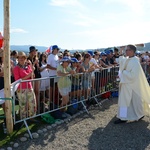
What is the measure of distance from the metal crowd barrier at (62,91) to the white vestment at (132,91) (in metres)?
1.26

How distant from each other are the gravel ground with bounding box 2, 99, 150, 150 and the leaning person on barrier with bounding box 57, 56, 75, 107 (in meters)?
0.69

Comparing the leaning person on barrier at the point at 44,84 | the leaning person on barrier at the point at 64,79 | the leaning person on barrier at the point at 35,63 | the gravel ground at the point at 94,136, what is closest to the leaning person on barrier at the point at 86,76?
the leaning person on barrier at the point at 64,79

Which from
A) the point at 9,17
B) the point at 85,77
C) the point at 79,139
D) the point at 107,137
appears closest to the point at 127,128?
the point at 107,137

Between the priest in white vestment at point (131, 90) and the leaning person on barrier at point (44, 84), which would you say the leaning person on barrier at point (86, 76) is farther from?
the priest in white vestment at point (131, 90)

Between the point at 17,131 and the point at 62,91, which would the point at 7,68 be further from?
the point at 62,91

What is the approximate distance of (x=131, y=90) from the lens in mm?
6344

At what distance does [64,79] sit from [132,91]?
1910 mm

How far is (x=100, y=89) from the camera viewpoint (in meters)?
8.30

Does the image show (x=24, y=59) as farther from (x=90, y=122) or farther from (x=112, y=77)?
(x=112, y=77)

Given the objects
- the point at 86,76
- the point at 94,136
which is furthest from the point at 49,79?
the point at 94,136

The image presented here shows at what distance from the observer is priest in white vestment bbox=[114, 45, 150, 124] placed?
20.2 feet

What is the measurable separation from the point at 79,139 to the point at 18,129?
1432 mm

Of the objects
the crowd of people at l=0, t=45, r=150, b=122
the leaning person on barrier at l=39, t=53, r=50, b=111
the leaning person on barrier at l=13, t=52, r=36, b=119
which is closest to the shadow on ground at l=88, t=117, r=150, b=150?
the crowd of people at l=0, t=45, r=150, b=122

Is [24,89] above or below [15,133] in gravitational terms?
above
